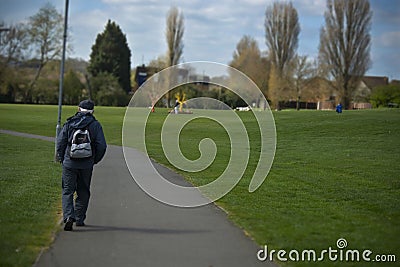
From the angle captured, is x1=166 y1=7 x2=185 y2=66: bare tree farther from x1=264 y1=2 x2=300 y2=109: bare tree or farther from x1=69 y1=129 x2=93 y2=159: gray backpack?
x1=69 y1=129 x2=93 y2=159: gray backpack

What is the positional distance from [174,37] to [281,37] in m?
15.1

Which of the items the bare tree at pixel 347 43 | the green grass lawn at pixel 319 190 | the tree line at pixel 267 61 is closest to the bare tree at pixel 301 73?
the tree line at pixel 267 61

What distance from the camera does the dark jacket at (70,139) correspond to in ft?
29.6

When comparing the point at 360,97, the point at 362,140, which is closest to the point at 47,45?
the point at 360,97

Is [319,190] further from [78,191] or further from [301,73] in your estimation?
[301,73]

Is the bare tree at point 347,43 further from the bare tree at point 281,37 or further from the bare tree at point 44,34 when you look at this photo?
the bare tree at point 44,34

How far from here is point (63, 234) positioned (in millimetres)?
8344

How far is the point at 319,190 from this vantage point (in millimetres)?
13922

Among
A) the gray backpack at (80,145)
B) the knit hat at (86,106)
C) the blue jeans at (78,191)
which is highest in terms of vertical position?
the knit hat at (86,106)

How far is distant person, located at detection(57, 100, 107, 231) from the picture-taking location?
8.95m

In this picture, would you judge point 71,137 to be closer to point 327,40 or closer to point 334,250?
point 334,250

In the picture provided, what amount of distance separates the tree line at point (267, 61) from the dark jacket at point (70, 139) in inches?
2217

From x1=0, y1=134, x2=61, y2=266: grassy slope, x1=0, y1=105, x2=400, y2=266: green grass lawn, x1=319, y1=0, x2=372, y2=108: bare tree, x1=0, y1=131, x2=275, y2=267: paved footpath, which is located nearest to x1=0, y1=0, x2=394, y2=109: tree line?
x1=319, y1=0, x2=372, y2=108: bare tree

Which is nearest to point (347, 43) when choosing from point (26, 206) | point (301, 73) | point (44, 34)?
point (301, 73)
